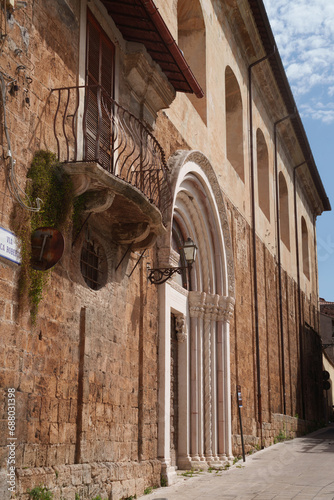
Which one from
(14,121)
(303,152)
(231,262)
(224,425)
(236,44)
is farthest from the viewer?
(303,152)

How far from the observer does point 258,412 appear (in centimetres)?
1602

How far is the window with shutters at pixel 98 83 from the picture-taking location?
8498mm

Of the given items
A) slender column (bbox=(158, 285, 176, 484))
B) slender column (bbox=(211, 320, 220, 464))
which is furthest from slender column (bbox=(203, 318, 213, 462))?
slender column (bbox=(158, 285, 176, 484))

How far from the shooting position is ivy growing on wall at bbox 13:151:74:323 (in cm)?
641

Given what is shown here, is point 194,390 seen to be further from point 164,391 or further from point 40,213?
point 40,213

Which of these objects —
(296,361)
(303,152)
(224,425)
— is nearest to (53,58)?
(224,425)

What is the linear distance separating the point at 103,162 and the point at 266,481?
17.6 feet

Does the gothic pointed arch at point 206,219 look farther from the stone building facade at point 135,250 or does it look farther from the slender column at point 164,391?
the slender column at point 164,391

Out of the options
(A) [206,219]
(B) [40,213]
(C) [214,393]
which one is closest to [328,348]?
(C) [214,393]

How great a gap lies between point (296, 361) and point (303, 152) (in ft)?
25.5

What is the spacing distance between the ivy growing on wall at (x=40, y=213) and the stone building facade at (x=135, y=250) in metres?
0.09

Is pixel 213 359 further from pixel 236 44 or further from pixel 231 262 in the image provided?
pixel 236 44

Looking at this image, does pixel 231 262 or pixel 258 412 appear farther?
pixel 258 412

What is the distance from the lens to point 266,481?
10094 mm
